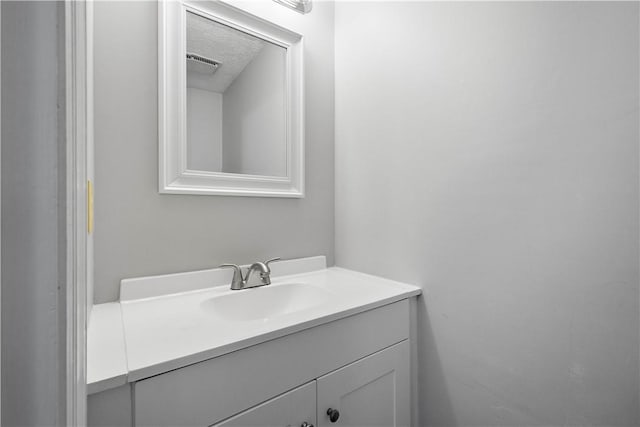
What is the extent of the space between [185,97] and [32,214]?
3.23 ft

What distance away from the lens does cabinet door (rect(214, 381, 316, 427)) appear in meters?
0.70

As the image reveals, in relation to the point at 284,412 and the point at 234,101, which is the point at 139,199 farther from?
the point at 284,412

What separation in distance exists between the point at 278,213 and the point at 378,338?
65 centimetres

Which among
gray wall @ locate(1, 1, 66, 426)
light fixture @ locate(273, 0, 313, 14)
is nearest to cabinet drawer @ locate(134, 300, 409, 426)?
gray wall @ locate(1, 1, 66, 426)

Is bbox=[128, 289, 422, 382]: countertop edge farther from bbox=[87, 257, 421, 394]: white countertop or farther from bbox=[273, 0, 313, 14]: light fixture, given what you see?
bbox=[273, 0, 313, 14]: light fixture

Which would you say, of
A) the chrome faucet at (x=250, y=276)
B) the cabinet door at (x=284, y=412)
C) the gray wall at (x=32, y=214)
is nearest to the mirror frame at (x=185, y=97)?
the chrome faucet at (x=250, y=276)

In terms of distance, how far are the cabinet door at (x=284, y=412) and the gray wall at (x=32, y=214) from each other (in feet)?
1.84

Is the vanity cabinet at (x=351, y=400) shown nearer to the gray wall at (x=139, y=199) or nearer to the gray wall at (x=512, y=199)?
the gray wall at (x=512, y=199)

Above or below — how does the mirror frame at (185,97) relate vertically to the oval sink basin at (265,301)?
above

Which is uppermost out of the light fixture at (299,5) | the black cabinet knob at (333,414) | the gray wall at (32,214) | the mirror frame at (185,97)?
the light fixture at (299,5)

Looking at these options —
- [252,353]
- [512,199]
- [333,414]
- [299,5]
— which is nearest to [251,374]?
[252,353]

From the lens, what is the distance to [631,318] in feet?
2.27

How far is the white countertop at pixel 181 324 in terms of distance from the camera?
60 centimetres

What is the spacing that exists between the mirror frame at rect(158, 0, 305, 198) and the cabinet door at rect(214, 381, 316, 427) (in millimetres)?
721
